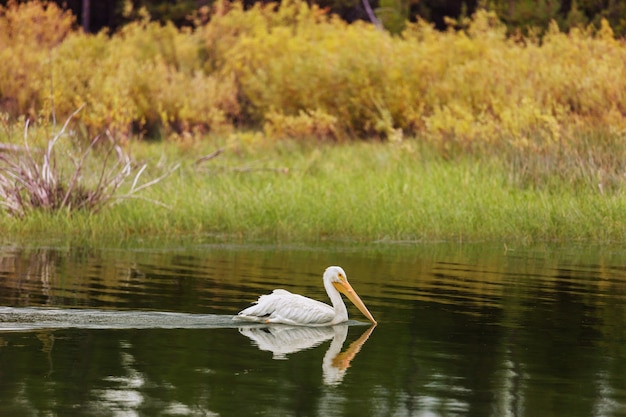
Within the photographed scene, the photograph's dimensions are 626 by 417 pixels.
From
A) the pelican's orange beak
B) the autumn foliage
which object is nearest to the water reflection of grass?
the autumn foliage

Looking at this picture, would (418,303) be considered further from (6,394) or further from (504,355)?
(6,394)

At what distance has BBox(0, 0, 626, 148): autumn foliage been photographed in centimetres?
2253

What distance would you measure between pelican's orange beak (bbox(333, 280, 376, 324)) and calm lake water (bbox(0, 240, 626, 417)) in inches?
4.7

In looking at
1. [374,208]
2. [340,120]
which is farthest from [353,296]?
[340,120]

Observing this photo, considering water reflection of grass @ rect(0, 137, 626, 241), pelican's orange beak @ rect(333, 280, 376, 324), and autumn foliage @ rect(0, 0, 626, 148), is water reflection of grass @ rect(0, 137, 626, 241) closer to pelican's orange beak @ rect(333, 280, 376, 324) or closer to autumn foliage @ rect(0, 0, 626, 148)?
autumn foliage @ rect(0, 0, 626, 148)

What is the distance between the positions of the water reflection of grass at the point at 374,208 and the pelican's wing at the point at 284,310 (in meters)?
5.78

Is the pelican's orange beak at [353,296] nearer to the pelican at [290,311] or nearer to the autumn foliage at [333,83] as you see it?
the pelican at [290,311]

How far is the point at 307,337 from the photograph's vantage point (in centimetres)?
1026

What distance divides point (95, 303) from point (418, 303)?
260cm

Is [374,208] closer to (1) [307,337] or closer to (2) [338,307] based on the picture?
(2) [338,307]

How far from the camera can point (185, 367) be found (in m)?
8.68

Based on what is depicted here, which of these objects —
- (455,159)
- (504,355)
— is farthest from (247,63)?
(504,355)

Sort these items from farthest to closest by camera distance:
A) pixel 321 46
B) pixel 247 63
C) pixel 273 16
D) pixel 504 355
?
pixel 273 16 < pixel 247 63 < pixel 321 46 < pixel 504 355

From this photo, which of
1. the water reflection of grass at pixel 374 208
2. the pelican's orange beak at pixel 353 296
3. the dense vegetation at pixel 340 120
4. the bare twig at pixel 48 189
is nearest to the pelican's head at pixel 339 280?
the pelican's orange beak at pixel 353 296
